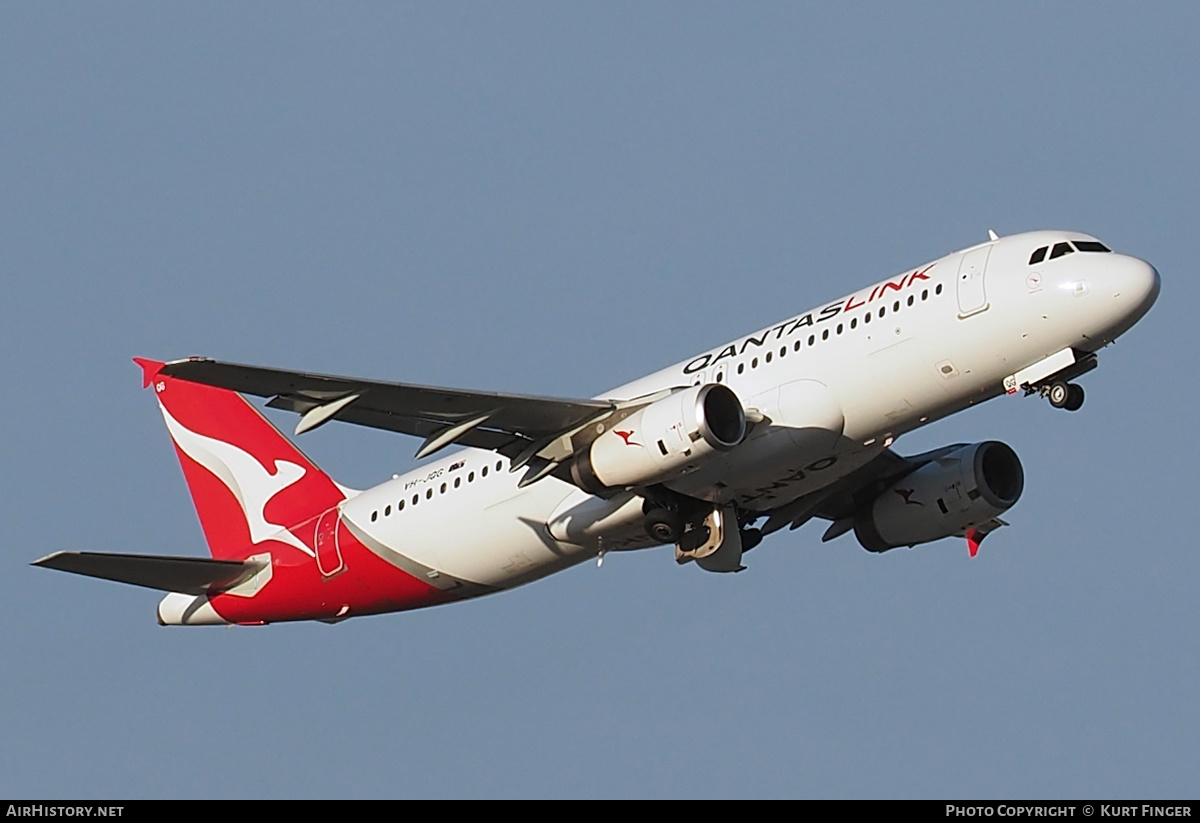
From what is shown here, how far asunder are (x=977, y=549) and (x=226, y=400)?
65.6ft

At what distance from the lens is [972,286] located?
4172 cm

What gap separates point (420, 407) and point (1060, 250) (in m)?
13.6

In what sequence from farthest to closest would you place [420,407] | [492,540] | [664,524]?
[492,540] < [664,524] < [420,407]

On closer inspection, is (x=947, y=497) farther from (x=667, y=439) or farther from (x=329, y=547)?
(x=329, y=547)

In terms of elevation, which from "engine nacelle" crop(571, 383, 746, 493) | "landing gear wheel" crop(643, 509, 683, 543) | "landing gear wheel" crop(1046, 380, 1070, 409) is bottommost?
"landing gear wheel" crop(643, 509, 683, 543)

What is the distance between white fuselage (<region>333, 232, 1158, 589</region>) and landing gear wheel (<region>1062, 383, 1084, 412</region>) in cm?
91

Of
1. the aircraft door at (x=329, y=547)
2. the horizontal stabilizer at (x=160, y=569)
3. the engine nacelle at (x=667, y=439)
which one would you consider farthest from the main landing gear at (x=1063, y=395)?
the horizontal stabilizer at (x=160, y=569)

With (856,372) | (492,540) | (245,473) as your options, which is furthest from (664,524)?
(245,473)

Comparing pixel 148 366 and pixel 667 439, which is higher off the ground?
pixel 148 366

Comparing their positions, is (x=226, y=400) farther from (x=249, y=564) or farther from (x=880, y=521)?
(x=880, y=521)

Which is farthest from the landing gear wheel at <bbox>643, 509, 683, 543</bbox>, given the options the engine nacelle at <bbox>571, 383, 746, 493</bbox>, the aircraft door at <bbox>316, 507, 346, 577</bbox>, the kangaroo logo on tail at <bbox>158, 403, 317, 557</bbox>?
the kangaroo logo on tail at <bbox>158, 403, 317, 557</bbox>

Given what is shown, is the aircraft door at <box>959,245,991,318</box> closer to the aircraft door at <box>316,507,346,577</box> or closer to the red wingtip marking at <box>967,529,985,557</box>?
the red wingtip marking at <box>967,529,985,557</box>

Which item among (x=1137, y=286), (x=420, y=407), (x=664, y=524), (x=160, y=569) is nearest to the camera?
(x=1137, y=286)

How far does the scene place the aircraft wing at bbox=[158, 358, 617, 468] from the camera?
4044 centimetres
